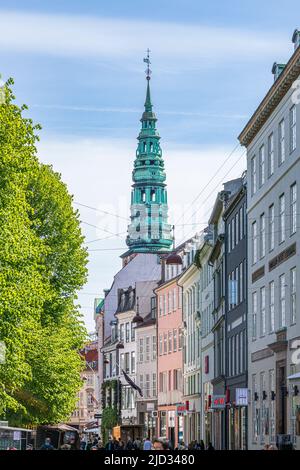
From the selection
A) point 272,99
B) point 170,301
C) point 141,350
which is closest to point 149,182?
point 141,350

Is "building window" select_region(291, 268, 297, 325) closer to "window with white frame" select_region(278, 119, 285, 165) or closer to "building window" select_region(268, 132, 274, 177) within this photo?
"window with white frame" select_region(278, 119, 285, 165)

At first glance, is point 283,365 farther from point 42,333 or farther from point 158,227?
point 158,227

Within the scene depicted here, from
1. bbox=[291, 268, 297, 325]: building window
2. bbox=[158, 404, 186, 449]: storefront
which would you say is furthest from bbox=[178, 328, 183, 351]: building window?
bbox=[291, 268, 297, 325]: building window

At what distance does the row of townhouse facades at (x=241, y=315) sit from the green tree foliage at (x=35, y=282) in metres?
8.24

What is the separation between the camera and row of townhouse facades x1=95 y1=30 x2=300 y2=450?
49.1 meters

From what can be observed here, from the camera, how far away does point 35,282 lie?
47.9 meters

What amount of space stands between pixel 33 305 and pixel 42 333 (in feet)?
41.4

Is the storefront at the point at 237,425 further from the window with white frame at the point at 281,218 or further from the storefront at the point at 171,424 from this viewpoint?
the storefront at the point at 171,424

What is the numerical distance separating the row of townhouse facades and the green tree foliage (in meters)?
8.24

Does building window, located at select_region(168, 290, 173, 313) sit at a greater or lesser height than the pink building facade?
greater

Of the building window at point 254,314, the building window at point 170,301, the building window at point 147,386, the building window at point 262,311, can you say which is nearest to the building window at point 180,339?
the building window at point 170,301

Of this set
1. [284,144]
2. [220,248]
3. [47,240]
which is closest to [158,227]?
[220,248]
